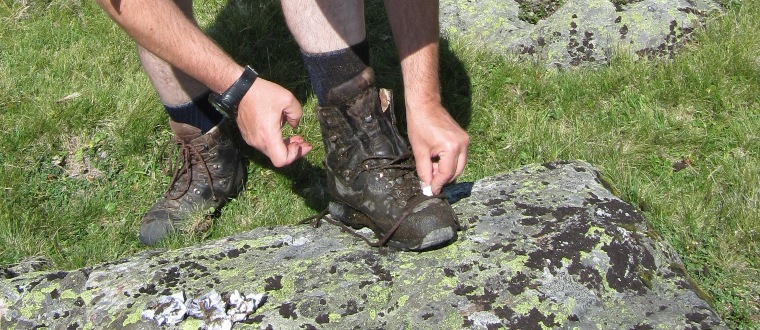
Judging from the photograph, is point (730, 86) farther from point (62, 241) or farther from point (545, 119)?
point (62, 241)

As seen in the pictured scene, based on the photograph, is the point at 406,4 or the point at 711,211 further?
the point at 711,211

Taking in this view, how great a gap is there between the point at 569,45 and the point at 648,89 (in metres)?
0.52

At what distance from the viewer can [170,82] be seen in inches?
136

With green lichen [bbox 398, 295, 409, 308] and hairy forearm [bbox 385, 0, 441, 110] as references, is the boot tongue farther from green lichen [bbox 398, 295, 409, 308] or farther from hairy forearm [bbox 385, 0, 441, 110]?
green lichen [bbox 398, 295, 409, 308]

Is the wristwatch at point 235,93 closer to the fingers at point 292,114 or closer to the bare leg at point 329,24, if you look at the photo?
the fingers at point 292,114

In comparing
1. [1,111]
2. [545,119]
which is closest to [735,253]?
[545,119]

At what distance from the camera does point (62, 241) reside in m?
3.52

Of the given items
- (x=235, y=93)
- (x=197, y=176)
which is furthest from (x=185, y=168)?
(x=235, y=93)

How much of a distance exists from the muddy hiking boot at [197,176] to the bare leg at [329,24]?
79 centimetres

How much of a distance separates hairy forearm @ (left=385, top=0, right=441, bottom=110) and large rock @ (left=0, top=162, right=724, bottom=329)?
0.52 meters

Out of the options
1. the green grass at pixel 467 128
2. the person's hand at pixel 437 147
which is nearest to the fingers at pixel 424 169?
the person's hand at pixel 437 147

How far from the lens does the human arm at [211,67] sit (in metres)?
2.49

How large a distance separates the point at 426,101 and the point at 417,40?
258mm

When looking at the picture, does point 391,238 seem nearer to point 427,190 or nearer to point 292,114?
point 427,190
